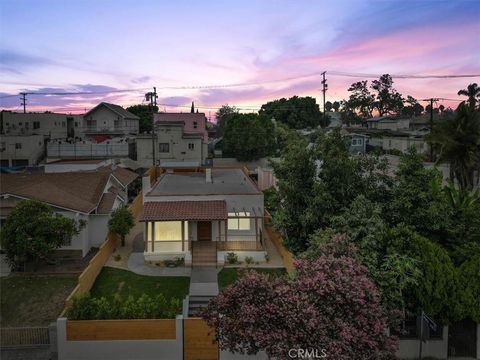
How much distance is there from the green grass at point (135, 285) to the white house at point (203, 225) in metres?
2.24

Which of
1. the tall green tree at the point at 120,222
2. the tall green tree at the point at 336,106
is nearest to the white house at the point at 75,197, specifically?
the tall green tree at the point at 120,222

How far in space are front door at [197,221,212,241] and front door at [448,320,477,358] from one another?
13780 millimetres

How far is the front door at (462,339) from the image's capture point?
53.1ft

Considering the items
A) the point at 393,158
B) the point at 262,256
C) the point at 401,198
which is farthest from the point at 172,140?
the point at 401,198

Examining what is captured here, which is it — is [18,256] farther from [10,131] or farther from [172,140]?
[10,131]

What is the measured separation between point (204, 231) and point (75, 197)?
8473 millimetres

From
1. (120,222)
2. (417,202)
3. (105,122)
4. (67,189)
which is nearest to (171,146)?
(105,122)

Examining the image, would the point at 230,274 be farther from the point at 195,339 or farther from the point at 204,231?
the point at 195,339

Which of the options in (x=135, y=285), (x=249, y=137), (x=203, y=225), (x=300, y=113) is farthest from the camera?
(x=300, y=113)

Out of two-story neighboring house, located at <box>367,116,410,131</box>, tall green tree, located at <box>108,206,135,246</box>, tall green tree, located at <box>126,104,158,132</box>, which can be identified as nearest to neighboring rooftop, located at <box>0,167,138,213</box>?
tall green tree, located at <box>108,206,135,246</box>

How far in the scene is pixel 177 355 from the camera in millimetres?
15375

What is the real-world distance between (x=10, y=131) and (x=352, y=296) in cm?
6792

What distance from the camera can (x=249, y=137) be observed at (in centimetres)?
5956

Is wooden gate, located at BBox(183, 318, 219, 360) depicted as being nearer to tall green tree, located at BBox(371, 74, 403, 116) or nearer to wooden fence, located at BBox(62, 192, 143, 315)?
wooden fence, located at BBox(62, 192, 143, 315)
